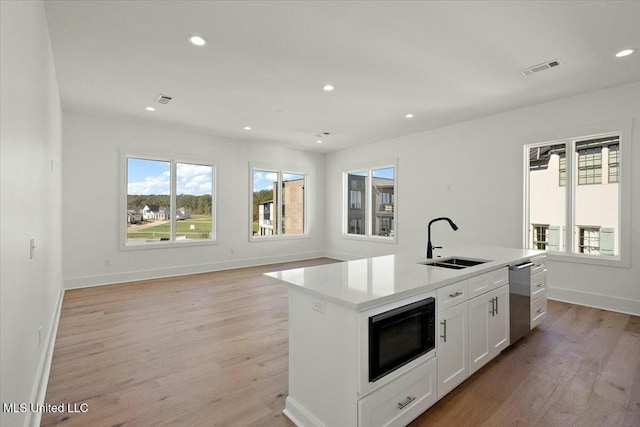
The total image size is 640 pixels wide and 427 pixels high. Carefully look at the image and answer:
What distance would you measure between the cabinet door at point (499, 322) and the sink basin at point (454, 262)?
1.04ft

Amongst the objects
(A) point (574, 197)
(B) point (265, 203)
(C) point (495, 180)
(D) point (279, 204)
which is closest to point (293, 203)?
(D) point (279, 204)

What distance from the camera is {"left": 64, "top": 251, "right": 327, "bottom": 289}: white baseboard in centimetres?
527

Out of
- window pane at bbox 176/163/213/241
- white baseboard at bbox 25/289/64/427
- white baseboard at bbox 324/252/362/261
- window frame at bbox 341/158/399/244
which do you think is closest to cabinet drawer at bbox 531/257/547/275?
window frame at bbox 341/158/399/244

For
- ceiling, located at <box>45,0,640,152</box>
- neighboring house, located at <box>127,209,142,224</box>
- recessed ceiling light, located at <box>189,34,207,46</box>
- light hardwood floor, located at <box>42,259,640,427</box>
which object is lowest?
light hardwood floor, located at <box>42,259,640,427</box>

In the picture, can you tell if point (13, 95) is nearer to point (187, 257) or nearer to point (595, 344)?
point (595, 344)

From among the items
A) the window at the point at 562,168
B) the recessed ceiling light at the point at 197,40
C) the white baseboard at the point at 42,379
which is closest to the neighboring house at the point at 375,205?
the window at the point at 562,168

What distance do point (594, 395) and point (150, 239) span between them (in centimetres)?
653

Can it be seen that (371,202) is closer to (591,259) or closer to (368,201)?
(368,201)

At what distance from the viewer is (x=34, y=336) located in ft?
6.82

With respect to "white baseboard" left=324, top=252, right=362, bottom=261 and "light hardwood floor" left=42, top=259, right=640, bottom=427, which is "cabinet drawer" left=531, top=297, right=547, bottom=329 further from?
"white baseboard" left=324, top=252, right=362, bottom=261

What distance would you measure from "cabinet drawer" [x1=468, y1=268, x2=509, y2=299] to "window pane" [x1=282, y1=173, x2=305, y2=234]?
5.77 metres

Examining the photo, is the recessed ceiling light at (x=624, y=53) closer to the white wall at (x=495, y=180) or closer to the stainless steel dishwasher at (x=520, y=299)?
the white wall at (x=495, y=180)

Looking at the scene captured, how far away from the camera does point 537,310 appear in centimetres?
332

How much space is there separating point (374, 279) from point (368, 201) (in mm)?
5751
